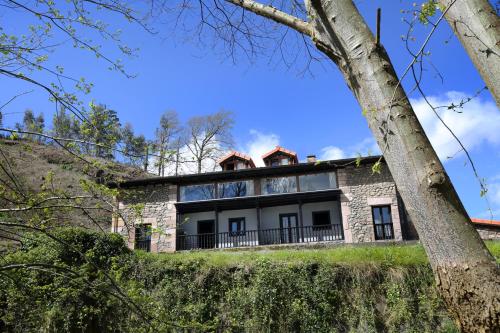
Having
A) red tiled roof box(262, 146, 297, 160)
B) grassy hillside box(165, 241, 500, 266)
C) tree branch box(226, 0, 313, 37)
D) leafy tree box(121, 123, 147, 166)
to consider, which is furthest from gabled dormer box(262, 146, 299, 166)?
tree branch box(226, 0, 313, 37)

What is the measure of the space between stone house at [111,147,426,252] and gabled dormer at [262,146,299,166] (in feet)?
3.91

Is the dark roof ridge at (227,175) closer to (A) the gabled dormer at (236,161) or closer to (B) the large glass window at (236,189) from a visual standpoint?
(B) the large glass window at (236,189)

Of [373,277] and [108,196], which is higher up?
[108,196]

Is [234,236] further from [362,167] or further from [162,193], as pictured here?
[362,167]

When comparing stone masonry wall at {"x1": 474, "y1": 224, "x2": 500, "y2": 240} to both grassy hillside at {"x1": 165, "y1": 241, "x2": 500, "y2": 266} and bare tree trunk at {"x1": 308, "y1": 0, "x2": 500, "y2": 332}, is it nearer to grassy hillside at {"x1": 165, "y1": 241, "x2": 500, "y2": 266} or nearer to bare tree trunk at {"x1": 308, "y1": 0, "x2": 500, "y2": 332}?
grassy hillside at {"x1": 165, "y1": 241, "x2": 500, "y2": 266}

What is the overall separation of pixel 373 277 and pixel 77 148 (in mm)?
9020

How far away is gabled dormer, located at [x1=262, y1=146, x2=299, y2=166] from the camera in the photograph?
22547 mm

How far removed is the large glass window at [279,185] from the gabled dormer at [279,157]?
8.28 feet

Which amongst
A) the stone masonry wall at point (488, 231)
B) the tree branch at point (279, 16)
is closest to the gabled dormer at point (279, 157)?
the stone masonry wall at point (488, 231)

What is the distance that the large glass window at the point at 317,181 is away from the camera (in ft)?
63.6

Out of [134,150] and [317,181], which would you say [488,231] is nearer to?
[317,181]

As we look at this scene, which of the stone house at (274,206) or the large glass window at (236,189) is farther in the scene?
the large glass window at (236,189)

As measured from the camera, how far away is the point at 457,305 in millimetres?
1534

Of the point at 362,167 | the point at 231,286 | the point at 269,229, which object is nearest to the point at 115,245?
the point at 231,286
